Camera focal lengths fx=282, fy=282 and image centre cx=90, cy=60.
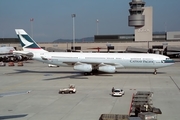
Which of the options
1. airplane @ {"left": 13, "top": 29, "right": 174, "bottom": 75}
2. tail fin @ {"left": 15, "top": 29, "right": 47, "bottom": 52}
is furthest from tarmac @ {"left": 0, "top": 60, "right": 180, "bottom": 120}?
tail fin @ {"left": 15, "top": 29, "right": 47, "bottom": 52}

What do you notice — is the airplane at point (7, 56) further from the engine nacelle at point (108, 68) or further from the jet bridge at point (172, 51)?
the jet bridge at point (172, 51)

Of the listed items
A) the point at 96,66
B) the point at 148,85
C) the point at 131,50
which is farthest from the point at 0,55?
the point at 148,85

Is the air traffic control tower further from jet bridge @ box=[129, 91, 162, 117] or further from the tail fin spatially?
jet bridge @ box=[129, 91, 162, 117]

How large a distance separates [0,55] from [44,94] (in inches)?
→ 2460

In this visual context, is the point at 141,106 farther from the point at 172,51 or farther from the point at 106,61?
the point at 172,51

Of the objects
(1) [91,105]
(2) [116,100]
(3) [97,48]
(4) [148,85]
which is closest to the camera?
Result: (1) [91,105]

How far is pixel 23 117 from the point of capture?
2145 cm

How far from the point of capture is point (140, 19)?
106875 millimetres

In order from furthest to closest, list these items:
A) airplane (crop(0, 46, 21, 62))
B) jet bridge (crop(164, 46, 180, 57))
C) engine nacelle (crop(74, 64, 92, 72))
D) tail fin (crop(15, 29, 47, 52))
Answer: jet bridge (crop(164, 46, 180, 57)), airplane (crop(0, 46, 21, 62)), tail fin (crop(15, 29, 47, 52)), engine nacelle (crop(74, 64, 92, 72))

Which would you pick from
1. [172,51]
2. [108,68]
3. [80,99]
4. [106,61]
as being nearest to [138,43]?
[172,51]

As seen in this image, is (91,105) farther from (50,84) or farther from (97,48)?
(97,48)

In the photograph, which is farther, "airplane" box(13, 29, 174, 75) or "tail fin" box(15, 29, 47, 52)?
"tail fin" box(15, 29, 47, 52)

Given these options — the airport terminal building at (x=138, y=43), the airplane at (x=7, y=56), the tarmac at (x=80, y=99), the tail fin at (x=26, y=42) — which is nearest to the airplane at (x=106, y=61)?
the tail fin at (x=26, y=42)

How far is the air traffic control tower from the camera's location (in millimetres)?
106875
